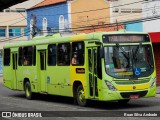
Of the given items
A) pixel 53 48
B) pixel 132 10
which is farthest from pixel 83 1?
pixel 53 48

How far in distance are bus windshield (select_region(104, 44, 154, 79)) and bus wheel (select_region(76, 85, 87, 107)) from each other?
1.89 meters

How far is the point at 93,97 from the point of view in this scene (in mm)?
17781

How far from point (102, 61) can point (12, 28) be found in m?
51.6

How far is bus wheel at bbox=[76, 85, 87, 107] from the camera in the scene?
18.6 meters

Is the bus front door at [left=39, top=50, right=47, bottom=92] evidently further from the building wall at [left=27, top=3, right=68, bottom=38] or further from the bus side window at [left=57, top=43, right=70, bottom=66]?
the building wall at [left=27, top=3, right=68, bottom=38]

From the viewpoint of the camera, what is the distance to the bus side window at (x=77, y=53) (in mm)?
18578

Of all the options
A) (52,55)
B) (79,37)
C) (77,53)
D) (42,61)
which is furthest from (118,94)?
(42,61)

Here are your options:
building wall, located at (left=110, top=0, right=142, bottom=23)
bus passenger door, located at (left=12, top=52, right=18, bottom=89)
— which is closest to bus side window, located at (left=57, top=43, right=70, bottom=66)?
bus passenger door, located at (left=12, top=52, right=18, bottom=89)

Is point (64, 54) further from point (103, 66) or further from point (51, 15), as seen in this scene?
point (51, 15)

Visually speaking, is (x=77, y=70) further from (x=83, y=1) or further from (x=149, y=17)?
(x=83, y=1)

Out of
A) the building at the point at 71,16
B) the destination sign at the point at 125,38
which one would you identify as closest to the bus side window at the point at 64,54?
the destination sign at the point at 125,38

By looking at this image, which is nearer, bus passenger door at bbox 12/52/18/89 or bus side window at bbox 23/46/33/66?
bus side window at bbox 23/46/33/66

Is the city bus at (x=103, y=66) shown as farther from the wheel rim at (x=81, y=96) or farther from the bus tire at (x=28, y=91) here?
Answer: the bus tire at (x=28, y=91)

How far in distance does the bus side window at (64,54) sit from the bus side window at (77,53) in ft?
1.51
